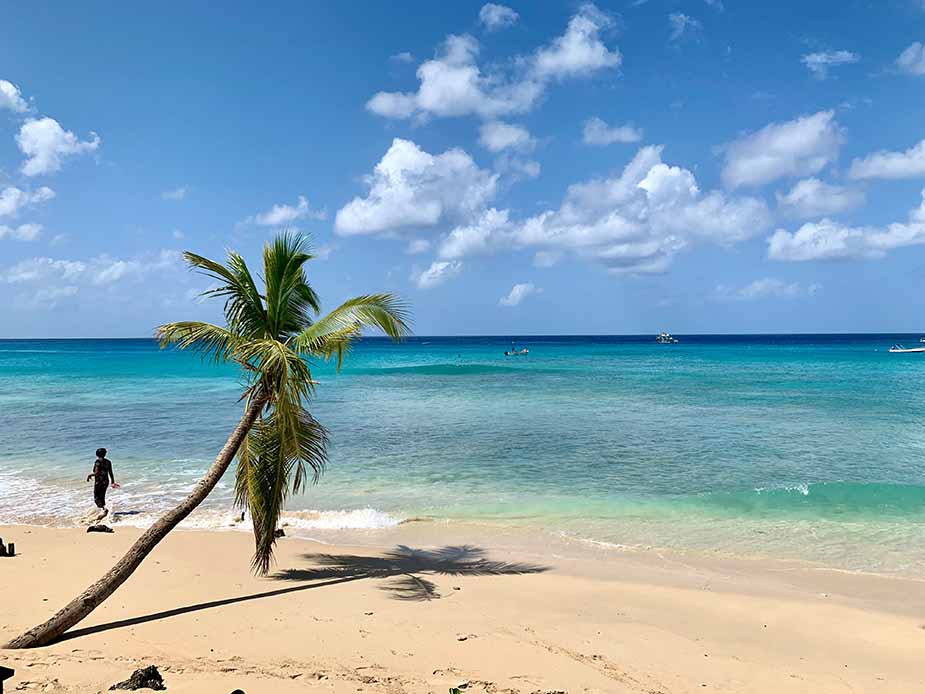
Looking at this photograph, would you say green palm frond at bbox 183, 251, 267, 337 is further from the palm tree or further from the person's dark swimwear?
the person's dark swimwear

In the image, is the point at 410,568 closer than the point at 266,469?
No

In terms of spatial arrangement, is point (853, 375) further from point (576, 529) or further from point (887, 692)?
point (887, 692)

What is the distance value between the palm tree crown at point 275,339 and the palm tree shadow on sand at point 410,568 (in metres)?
1.03

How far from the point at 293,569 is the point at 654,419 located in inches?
749

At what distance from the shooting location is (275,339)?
8383 millimetres

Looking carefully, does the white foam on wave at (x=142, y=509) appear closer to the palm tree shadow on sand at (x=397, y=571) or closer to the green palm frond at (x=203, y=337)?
the palm tree shadow on sand at (x=397, y=571)

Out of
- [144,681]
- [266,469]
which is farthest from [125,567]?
[144,681]

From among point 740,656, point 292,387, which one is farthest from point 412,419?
point 740,656

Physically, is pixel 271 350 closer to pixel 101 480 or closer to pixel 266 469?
pixel 266 469

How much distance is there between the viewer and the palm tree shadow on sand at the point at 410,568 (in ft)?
28.4

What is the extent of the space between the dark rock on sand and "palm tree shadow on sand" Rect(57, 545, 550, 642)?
6.50 feet

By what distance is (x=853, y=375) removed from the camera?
1945 inches

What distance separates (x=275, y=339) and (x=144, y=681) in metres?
4.19

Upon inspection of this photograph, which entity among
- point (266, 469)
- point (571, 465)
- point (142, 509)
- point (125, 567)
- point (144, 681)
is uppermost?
point (266, 469)
